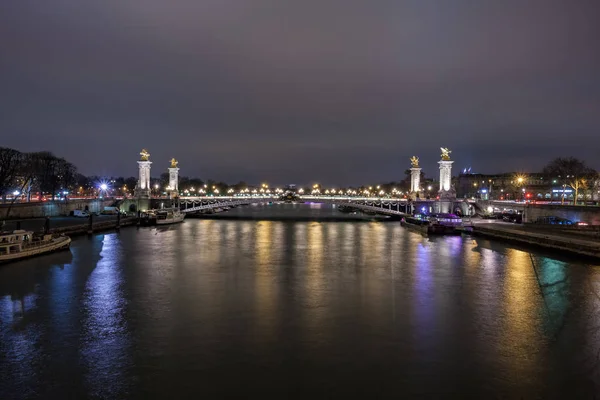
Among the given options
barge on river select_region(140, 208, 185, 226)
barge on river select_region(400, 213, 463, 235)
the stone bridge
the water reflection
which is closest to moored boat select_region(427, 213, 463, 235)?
barge on river select_region(400, 213, 463, 235)

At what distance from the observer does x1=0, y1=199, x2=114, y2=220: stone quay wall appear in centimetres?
5362

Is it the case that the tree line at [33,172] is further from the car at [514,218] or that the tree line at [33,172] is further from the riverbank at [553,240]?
the car at [514,218]

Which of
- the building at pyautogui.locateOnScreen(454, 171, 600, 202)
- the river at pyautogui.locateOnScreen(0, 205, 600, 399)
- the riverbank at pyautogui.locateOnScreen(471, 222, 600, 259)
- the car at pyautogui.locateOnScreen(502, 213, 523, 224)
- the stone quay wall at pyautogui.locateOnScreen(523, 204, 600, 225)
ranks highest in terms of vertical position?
the building at pyautogui.locateOnScreen(454, 171, 600, 202)

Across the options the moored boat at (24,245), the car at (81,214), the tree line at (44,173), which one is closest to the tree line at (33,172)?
the tree line at (44,173)

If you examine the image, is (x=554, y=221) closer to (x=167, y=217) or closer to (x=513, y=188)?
(x=167, y=217)

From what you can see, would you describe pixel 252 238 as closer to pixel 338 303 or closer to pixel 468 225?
pixel 468 225

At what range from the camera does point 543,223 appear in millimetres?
49781

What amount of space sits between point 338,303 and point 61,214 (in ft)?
195

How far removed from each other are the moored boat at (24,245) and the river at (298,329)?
0.94 meters

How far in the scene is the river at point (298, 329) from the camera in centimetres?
1097

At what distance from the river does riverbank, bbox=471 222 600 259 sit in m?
2.10

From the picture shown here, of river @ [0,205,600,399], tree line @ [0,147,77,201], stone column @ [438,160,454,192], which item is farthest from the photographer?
stone column @ [438,160,454,192]

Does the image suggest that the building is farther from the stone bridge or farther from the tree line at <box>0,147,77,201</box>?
the tree line at <box>0,147,77,201</box>

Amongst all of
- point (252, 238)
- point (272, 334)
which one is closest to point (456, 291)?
point (272, 334)
